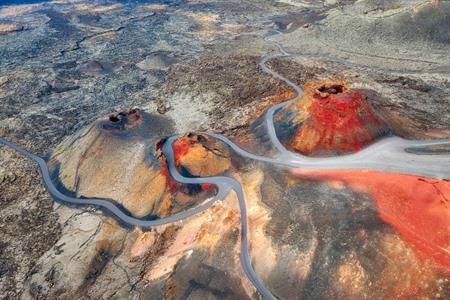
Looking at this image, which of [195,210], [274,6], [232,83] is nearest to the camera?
[195,210]

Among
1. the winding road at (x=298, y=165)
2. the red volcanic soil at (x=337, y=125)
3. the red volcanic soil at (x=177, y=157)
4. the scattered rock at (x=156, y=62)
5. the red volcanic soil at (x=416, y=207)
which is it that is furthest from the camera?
the scattered rock at (x=156, y=62)

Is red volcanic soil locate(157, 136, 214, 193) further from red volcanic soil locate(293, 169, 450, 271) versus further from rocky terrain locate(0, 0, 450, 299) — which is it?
red volcanic soil locate(293, 169, 450, 271)

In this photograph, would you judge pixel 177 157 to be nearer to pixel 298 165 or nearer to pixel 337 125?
pixel 298 165

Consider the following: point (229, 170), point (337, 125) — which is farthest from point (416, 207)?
point (229, 170)

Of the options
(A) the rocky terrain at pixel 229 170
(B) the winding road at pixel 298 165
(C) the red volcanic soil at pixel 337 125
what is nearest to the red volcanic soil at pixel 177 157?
(A) the rocky terrain at pixel 229 170

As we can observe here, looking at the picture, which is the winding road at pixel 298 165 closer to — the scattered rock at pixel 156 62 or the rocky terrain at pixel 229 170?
the rocky terrain at pixel 229 170

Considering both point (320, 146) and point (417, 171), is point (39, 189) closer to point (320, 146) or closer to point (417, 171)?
point (320, 146)

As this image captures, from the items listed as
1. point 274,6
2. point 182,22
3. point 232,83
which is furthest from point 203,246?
point 274,6
